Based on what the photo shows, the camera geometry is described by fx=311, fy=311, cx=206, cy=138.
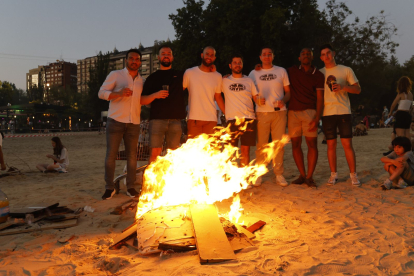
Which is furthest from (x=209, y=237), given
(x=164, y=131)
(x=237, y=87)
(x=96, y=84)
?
(x=96, y=84)

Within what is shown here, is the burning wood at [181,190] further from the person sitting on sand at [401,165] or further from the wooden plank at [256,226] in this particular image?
the person sitting on sand at [401,165]

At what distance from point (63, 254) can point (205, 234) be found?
4.72 ft

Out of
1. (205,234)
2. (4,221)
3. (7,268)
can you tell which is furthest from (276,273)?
(4,221)

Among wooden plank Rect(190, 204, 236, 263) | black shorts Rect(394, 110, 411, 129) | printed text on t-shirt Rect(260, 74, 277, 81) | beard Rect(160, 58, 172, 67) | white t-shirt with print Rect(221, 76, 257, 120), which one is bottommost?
wooden plank Rect(190, 204, 236, 263)

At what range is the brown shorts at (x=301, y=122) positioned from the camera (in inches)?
227

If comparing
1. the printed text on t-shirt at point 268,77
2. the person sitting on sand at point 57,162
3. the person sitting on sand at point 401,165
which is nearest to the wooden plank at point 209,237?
the printed text on t-shirt at point 268,77

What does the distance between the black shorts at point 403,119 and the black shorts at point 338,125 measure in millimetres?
3340

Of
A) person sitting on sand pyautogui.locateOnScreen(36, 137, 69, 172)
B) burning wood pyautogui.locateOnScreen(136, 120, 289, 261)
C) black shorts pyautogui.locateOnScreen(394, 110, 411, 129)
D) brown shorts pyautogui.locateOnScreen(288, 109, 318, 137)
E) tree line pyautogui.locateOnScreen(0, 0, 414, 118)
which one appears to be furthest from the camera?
tree line pyautogui.locateOnScreen(0, 0, 414, 118)

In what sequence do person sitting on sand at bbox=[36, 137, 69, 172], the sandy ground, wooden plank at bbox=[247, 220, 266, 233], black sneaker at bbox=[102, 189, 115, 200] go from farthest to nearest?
person sitting on sand at bbox=[36, 137, 69, 172] → black sneaker at bbox=[102, 189, 115, 200] → wooden plank at bbox=[247, 220, 266, 233] → the sandy ground

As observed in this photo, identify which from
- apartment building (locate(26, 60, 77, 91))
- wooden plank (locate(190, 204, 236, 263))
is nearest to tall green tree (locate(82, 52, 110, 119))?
wooden plank (locate(190, 204, 236, 263))

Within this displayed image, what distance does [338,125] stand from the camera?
573 centimetres

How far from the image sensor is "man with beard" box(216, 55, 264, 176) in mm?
5578

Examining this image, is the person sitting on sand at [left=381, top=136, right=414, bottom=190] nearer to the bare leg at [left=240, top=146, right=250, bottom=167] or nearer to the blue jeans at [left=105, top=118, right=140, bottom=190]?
→ the bare leg at [left=240, top=146, right=250, bottom=167]

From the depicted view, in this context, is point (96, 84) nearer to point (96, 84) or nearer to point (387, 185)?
point (96, 84)
